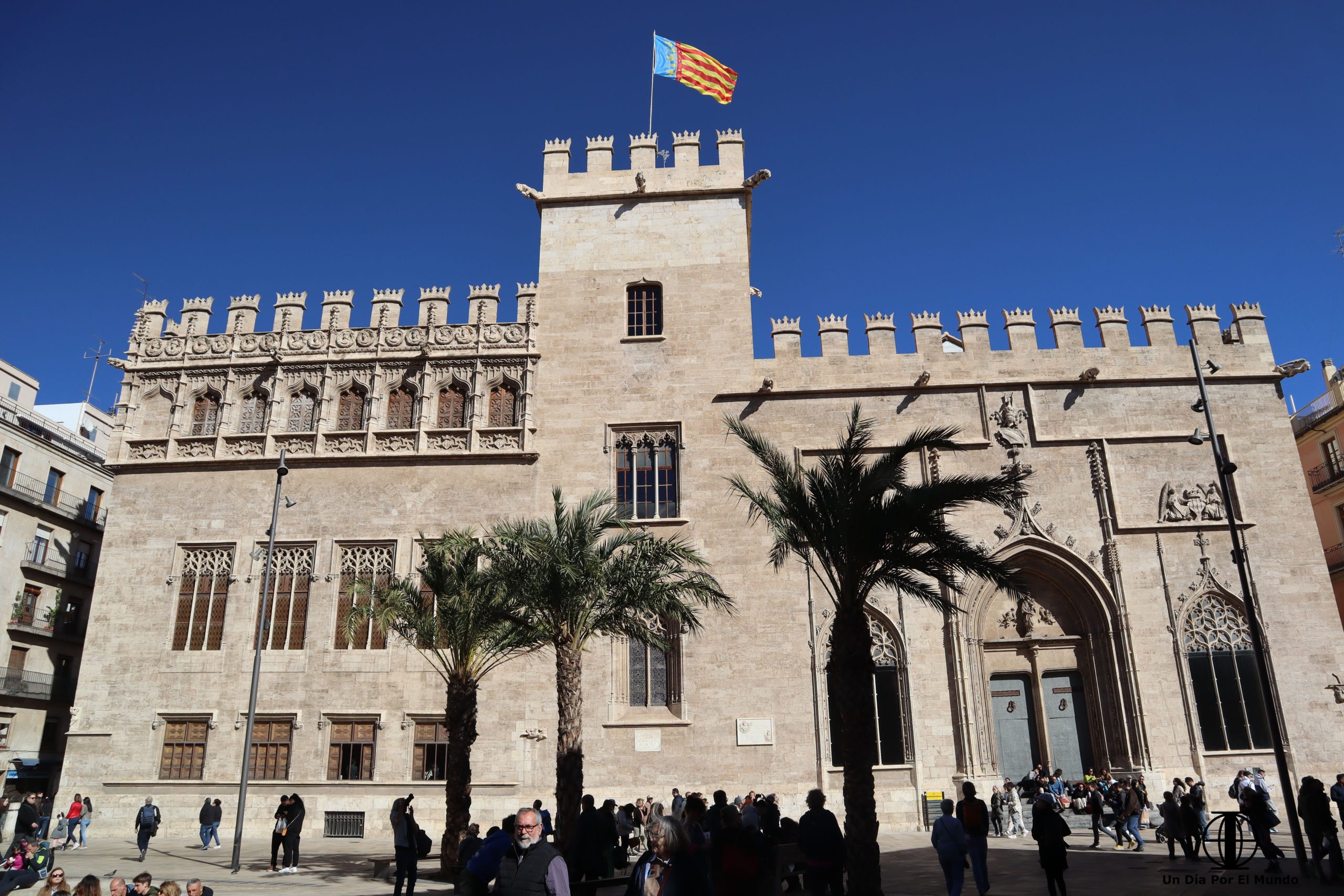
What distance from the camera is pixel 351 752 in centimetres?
2248

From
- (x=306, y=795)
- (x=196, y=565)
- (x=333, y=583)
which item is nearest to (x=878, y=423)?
(x=333, y=583)

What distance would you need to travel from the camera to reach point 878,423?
960 inches

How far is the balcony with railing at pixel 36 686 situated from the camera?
27.7m

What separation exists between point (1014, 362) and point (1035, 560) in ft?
17.7

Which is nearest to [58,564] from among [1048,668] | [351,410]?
[351,410]

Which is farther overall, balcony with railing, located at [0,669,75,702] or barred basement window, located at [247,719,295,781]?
balcony with railing, located at [0,669,75,702]

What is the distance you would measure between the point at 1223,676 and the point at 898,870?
1162cm

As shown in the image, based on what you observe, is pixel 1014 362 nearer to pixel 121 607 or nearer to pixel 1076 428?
pixel 1076 428

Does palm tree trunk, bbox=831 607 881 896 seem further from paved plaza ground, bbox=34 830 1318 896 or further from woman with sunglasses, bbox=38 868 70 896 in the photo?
woman with sunglasses, bbox=38 868 70 896

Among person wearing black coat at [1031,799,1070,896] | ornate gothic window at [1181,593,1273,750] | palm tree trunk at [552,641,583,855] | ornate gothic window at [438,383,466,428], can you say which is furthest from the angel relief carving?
ornate gothic window at [438,383,466,428]

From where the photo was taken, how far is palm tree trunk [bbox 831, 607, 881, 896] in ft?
37.4

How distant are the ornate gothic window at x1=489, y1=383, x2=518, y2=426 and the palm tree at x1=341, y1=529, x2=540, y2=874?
26.0ft

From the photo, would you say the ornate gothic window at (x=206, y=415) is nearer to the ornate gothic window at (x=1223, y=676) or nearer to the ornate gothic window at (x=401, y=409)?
the ornate gothic window at (x=401, y=409)

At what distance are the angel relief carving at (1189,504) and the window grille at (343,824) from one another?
2121 centimetres
